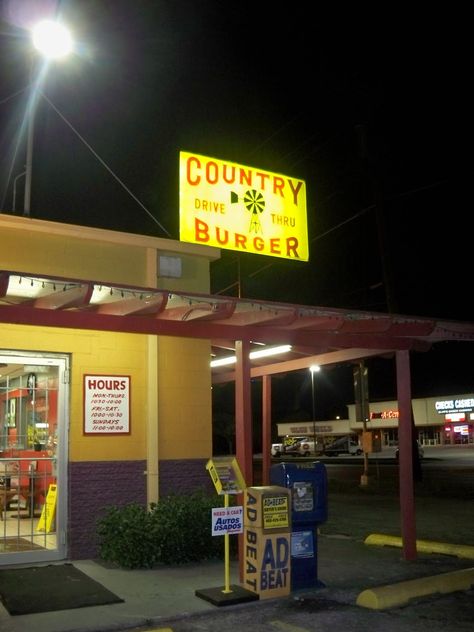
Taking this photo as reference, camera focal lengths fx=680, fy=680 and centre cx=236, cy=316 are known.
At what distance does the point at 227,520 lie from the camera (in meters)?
7.33

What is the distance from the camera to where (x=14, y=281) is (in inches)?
283

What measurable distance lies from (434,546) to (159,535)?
419 centimetres

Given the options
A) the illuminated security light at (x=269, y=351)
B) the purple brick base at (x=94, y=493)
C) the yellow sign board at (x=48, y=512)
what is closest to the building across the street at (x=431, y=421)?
the illuminated security light at (x=269, y=351)

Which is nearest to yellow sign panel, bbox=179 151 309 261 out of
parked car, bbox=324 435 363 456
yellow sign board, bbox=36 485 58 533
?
yellow sign board, bbox=36 485 58 533

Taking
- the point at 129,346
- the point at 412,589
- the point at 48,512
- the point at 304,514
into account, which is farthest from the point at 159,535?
the point at 412,589

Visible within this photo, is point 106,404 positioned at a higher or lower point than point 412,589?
higher

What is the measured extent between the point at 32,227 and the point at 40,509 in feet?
13.2

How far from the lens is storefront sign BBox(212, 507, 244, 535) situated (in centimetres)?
723

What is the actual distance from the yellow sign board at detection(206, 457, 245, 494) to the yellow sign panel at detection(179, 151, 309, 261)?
207 inches

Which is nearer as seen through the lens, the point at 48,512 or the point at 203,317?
the point at 203,317

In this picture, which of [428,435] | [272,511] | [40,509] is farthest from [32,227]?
[428,435]

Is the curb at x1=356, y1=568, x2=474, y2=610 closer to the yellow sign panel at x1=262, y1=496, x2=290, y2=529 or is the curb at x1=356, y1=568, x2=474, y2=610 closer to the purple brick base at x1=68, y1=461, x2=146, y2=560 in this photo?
the yellow sign panel at x1=262, y1=496, x2=290, y2=529

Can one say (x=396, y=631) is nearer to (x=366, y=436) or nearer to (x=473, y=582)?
(x=473, y=582)

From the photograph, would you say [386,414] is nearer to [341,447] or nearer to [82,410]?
[341,447]
